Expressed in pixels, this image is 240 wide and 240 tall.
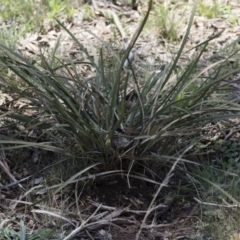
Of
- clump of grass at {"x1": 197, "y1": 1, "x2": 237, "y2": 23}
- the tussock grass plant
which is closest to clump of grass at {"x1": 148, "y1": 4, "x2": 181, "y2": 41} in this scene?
clump of grass at {"x1": 197, "y1": 1, "x2": 237, "y2": 23}

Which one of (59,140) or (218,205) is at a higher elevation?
(59,140)

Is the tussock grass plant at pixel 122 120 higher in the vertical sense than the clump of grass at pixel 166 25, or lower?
higher

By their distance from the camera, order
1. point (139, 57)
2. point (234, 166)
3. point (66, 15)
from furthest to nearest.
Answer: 1. point (66, 15)
2. point (139, 57)
3. point (234, 166)

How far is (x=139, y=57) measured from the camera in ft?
13.3

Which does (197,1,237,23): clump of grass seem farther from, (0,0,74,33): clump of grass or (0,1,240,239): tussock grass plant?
(0,1,240,239): tussock grass plant

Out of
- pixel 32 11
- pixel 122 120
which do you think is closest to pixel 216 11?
pixel 32 11

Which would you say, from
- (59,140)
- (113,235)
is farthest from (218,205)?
(59,140)

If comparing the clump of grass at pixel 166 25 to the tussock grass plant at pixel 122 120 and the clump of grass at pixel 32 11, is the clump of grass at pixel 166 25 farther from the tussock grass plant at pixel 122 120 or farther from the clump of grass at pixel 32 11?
the tussock grass plant at pixel 122 120

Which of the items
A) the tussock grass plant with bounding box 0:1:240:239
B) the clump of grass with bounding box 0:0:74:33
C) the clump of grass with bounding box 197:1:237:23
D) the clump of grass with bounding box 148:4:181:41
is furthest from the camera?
the clump of grass with bounding box 197:1:237:23

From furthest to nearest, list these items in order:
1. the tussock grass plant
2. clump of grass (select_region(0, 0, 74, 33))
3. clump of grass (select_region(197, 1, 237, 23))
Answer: clump of grass (select_region(197, 1, 237, 23)), clump of grass (select_region(0, 0, 74, 33)), the tussock grass plant

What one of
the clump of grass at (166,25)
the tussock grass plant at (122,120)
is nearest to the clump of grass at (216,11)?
the clump of grass at (166,25)

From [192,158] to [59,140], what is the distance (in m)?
0.72

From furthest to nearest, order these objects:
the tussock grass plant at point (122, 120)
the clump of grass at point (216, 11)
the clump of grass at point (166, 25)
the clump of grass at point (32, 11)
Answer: the clump of grass at point (216, 11)
the clump of grass at point (32, 11)
the clump of grass at point (166, 25)
the tussock grass plant at point (122, 120)

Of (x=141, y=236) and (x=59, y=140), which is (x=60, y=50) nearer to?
(x=59, y=140)
